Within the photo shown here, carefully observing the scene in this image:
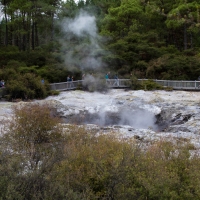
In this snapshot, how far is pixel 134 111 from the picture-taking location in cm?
2034

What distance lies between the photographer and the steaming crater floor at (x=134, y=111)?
17.3 meters

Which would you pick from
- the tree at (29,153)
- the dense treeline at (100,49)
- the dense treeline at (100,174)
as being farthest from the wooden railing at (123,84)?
the dense treeline at (100,174)

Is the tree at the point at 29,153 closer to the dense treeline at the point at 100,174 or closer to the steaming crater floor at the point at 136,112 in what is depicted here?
the dense treeline at the point at 100,174

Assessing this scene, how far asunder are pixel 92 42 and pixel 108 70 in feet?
12.0

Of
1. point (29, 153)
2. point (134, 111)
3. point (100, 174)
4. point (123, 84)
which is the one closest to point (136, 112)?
point (134, 111)

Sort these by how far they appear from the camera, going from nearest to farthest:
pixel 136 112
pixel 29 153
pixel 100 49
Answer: pixel 29 153
pixel 136 112
pixel 100 49

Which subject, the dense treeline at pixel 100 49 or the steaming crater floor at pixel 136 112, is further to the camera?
the dense treeline at pixel 100 49

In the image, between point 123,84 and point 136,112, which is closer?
point 136,112

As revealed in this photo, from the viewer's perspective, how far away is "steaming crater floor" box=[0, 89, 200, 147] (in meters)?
17.3

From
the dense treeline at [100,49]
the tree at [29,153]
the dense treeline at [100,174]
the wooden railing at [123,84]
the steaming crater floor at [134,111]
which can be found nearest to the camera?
the dense treeline at [100,174]

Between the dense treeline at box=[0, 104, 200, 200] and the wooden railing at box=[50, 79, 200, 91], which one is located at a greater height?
the wooden railing at box=[50, 79, 200, 91]

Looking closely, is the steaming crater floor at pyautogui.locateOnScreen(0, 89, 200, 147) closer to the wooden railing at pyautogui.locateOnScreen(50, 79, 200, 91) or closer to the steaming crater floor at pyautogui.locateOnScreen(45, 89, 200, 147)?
the steaming crater floor at pyautogui.locateOnScreen(45, 89, 200, 147)

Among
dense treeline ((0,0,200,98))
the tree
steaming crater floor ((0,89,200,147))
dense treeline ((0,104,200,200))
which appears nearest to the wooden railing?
dense treeline ((0,0,200,98))

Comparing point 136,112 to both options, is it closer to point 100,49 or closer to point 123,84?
point 123,84
